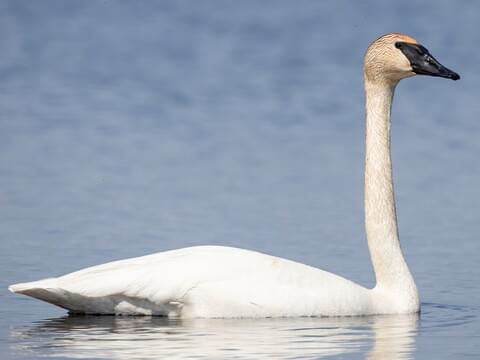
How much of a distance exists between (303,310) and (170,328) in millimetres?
1033

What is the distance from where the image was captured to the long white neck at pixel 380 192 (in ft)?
43.8

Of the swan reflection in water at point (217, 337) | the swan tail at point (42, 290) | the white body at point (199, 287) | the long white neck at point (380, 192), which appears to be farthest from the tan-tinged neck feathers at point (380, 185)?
the swan tail at point (42, 290)

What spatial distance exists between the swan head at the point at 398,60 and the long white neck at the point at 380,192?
4.2 inches

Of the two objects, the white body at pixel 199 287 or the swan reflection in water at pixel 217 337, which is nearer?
the swan reflection in water at pixel 217 337

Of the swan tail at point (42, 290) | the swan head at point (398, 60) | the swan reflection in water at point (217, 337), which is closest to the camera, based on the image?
the swan reflection in water at point (217, 337)

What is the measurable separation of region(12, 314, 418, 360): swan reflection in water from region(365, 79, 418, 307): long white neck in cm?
79

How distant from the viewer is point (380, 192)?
1355 centimetres

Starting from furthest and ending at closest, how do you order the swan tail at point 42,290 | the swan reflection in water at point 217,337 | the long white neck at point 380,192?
the long white neck at point 380,192 < the swan tail at point 42,290 < the swan reflection in water at point 217,337

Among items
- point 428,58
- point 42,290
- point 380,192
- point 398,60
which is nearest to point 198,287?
point 42,290

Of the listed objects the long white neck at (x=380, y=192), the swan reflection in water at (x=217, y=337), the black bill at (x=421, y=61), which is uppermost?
the black bill at (x=421, y=61)

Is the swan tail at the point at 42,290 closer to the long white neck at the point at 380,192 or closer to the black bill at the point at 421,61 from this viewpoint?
the long white neck at the point at 380,192

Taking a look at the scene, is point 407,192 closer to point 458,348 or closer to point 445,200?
point 445,200

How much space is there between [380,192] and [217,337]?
2.74 meters

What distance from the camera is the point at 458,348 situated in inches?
431
